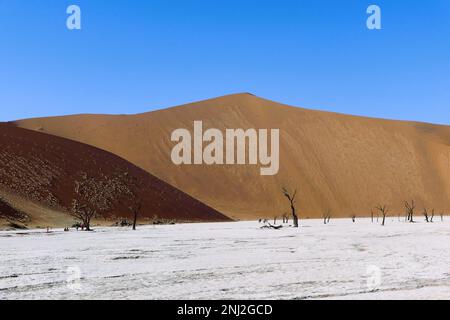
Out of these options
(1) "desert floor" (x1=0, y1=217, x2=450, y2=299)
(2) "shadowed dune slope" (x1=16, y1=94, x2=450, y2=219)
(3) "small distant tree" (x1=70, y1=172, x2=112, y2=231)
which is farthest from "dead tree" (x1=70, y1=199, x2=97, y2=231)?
(2) "shadowed dune slope" (x1=16, y1=94, x2=450, y2=219)

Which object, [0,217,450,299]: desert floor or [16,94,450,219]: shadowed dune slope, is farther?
[16,94,450,219]: shadowed dune slope

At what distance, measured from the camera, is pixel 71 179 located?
75.4 metres

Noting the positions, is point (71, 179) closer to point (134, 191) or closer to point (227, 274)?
point (134, 191)

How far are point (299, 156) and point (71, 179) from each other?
53969 millimetres

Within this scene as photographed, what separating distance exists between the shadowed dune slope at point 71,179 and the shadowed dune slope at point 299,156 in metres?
13.9

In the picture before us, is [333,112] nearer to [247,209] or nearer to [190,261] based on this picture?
[247,209]

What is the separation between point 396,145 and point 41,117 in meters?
76.5

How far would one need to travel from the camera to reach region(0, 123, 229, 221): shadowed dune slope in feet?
223

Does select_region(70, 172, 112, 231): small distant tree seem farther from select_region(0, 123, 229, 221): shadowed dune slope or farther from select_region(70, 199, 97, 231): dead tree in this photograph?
select_region(0, 123, 229, 221): shadowed dune slope

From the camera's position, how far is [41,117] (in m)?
126

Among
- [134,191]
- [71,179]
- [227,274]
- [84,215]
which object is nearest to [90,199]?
[84,215]

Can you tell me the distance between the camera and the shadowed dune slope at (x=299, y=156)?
10419 cm

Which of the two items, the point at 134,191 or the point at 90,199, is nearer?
the point at 90,199

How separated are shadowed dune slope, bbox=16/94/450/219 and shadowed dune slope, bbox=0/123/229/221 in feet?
45.4
